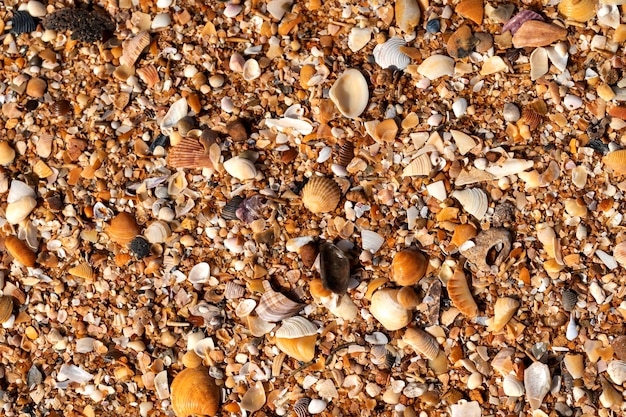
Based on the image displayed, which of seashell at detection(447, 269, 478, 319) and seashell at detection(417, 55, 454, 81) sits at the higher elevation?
seashell at detection(417, 55, 454, 81)

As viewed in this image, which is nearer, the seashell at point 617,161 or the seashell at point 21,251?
the seashell at point 617,161

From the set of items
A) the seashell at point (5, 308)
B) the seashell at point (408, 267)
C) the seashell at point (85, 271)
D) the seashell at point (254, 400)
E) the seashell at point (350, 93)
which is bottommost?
the seashell at point (254, 400)

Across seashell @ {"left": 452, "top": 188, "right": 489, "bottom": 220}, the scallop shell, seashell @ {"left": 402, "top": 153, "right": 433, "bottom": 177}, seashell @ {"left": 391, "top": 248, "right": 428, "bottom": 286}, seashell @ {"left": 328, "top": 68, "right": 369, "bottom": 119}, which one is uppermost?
seashell @ {"left": 328, "top": 68, "right": 369, "bottom": 119}

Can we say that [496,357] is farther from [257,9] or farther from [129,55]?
[129,55]

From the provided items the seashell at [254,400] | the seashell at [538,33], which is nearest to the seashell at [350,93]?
the seashell at [538,33]

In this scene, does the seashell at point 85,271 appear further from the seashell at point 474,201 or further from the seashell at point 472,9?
the seashell at point 472,9

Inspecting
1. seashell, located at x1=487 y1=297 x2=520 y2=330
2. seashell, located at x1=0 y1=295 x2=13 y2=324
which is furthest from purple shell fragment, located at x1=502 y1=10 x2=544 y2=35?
seashell, located at x1=0 y1=295 x2=13 y2=324

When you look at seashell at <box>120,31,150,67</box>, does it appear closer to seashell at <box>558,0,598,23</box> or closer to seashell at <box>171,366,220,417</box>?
seashell at <box>171,366,220,417</box>

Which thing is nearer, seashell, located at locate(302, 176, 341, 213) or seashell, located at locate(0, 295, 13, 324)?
seashell, located at locate(302, 176, 341, 213)
